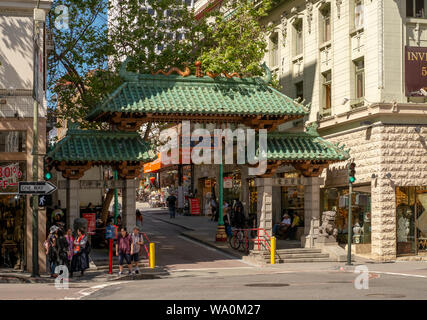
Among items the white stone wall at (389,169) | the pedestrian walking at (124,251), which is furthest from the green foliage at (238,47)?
the pedestrian walking at (124,251)

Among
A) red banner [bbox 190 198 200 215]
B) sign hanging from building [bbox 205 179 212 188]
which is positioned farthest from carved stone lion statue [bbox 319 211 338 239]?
sign hanging from building [bbox 205 179 212 188]

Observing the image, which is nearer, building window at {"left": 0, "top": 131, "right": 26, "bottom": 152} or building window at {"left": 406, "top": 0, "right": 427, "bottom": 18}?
building window at {"left": 0, "top": 131, "right": 26, "bottom": 152}

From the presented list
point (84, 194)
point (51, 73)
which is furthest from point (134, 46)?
point (84, 194)

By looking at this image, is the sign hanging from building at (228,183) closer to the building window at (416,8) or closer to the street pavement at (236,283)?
the street pavement at (236,283)

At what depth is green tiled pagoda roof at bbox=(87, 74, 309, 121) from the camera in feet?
87.1

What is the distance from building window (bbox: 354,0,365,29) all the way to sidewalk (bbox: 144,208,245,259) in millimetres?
12215

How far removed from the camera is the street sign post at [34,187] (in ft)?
75.5

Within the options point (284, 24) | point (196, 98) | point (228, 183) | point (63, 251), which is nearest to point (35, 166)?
point (63, 251)

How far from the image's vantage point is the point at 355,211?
1267 inches

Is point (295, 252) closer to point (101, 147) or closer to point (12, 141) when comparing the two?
point (101, 147)

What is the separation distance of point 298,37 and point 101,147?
17.3m

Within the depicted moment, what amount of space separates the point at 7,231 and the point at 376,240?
15576mm

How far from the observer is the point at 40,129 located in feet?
82.7
